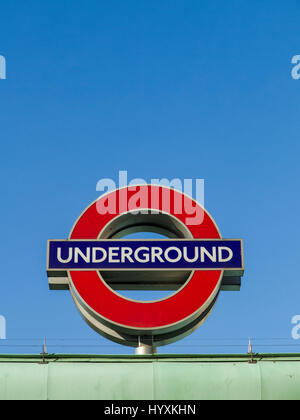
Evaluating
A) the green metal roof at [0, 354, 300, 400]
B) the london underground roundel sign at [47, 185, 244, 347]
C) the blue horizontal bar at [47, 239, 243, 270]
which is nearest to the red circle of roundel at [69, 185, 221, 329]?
the london underground roundel sign at [47, 185, 244, 347]

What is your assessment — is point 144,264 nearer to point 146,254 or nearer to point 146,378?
point 146,254

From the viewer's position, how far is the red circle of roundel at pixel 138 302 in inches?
915

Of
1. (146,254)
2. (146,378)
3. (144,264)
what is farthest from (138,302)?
(146,378)

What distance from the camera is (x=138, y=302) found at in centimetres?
2338

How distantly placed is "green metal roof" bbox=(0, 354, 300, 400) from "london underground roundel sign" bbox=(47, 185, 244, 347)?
1.69 meters

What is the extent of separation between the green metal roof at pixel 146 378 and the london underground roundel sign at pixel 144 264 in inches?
66.4

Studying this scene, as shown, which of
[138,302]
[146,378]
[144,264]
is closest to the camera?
[146,378]

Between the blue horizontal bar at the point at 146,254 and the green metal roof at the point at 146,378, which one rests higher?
the blue horizontal bar at the point at 146,254

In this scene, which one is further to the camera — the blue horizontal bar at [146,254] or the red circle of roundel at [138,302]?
the blue horizontal bar at [146,254]

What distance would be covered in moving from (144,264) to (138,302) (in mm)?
1624

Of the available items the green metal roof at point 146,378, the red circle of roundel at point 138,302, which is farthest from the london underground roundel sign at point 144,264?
the green metal roof at point 146,378

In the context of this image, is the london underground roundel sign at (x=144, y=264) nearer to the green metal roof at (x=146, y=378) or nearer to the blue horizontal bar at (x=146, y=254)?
the blue horizontal bar at (x=146, y=254)
